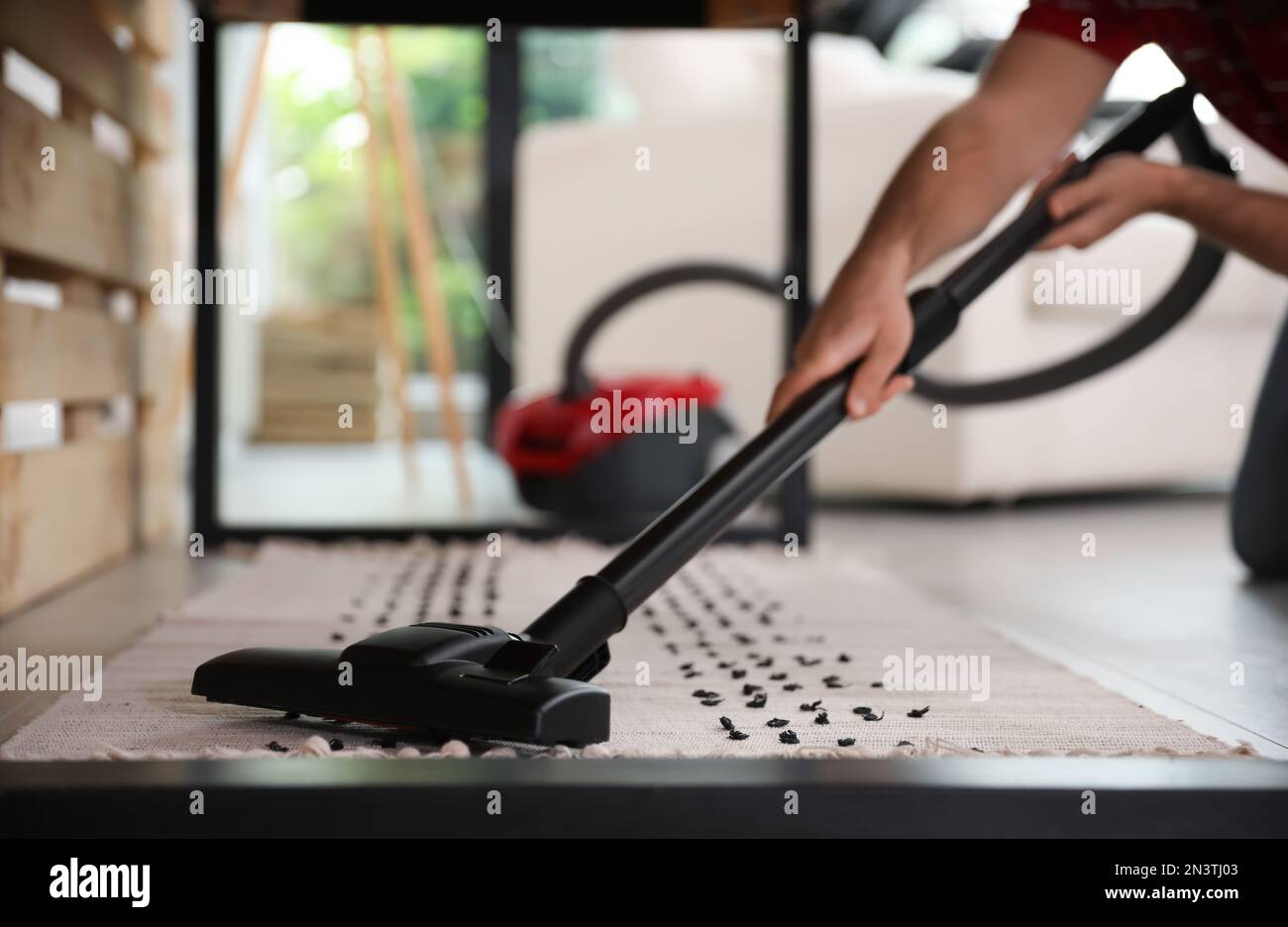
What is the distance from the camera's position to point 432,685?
66cm

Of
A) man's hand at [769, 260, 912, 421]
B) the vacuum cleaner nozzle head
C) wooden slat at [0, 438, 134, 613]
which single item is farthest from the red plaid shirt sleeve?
wooden slat at [0, 438, 134, 613]

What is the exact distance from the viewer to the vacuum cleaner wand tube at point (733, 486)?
724 millimetres

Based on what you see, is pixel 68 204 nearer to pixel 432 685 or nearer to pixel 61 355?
pixel 61 355

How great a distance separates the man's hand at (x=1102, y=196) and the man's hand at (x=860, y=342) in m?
0.23

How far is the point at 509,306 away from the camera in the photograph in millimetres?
4004

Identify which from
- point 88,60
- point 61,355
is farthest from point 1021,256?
point 88,60

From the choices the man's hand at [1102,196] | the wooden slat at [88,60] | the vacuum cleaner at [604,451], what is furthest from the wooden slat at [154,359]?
the man's hand at [1102,196]

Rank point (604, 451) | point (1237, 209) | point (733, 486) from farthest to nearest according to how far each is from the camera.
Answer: point (604, 451), point (1237, 209), point (733, 486)

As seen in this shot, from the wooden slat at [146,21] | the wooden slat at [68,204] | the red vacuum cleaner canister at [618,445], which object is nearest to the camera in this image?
the wooden slat at [68,204]

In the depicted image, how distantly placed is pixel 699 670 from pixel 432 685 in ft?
1.01

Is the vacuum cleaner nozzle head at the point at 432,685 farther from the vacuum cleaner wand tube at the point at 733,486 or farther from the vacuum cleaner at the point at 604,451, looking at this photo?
the vacuum cleaner at the point at 604,451
